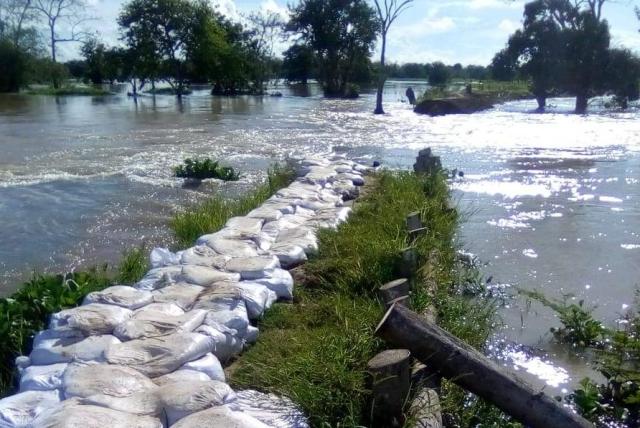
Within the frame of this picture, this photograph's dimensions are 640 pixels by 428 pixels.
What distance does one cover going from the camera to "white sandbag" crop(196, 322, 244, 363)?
2.97m

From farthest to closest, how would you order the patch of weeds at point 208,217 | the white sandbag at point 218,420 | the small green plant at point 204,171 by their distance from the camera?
the small green plant at point 204,171 → the patch of weeds at point 208,217 → the white sandbag at point 218,420

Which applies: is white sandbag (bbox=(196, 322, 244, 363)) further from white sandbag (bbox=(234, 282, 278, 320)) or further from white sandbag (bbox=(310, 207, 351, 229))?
white sandbag (bbox=(310, 207, 351, 229))

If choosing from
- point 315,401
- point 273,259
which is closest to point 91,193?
point 273,259

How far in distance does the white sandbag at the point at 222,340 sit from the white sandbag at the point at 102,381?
1.50 feet

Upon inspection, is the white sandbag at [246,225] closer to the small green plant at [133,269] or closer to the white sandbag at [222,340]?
the small green plant at [133,269]

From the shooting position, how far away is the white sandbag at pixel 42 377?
2.49m

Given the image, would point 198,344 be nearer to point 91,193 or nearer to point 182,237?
point 182,237

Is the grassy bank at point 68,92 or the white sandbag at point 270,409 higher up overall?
the grassy bank at point 68,92

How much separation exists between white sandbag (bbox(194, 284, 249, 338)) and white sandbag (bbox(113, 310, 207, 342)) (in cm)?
8

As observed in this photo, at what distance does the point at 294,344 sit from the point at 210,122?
636 inches

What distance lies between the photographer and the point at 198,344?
9.16ft

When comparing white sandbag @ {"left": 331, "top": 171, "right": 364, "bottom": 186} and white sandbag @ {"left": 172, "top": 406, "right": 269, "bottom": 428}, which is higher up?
white sandbag @ {"left": 331, "top": 171, "right": 364, "bottom": 186}

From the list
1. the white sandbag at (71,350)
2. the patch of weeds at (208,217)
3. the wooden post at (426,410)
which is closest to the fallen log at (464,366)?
the wooden post at (426,410)

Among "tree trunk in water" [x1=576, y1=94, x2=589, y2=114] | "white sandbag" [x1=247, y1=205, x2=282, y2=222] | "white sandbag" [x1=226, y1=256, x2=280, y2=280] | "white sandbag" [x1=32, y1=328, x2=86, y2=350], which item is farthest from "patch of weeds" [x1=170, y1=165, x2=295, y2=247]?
"tree trunk in water" [x1=576, y1=94, x2=589, y2=114]
